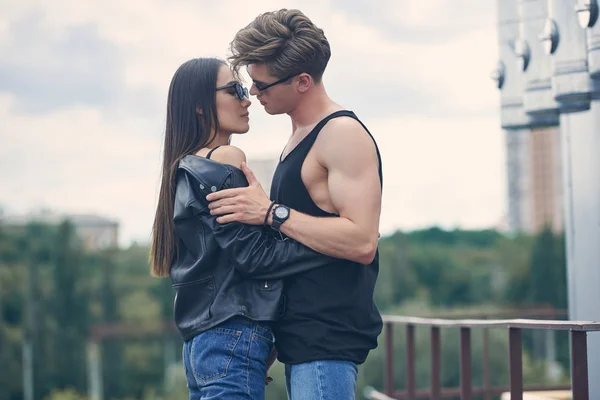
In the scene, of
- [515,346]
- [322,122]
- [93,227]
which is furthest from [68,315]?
[322,122]

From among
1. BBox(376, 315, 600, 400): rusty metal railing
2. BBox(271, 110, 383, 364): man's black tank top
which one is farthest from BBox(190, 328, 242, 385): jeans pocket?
BBox(376, 315, 600, 400): rusty metal railing

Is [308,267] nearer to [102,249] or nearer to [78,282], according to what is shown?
[78,282]

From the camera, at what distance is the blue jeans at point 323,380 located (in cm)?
319

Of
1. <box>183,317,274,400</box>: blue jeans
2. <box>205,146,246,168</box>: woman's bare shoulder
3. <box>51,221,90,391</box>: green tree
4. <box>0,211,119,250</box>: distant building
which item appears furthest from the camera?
<box>0,211,119,250</box>: distant building

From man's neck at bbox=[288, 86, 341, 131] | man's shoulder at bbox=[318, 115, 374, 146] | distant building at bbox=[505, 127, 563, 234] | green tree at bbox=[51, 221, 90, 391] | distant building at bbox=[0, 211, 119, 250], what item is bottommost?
green tree at bbox=[51, 221, 90, 391]

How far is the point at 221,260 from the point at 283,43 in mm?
710

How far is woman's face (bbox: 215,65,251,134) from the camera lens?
347 cm

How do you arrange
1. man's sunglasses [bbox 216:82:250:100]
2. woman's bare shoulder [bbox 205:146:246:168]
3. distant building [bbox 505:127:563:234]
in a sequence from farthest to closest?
1. distant building [bbox 505:127:563:234]
2. man's sunglasses [bbox 216:82:250:100]
3. woman's bare shoulder [bbox 205:146:246:168]

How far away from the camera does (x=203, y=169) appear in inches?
130

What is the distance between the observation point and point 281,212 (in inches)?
129

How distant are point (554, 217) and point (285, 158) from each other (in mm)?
112050

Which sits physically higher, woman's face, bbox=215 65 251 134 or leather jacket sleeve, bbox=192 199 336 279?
woman's face, bbox=215 65 251 134

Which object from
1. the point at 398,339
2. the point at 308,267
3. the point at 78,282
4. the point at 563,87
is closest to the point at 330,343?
the point at 308,267

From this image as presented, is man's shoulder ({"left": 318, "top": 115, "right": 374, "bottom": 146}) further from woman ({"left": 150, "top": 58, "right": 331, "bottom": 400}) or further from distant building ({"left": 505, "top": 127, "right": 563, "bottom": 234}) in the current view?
distant building ({"left": 505, "top": 127, "right": 563, "bottom": 234})
